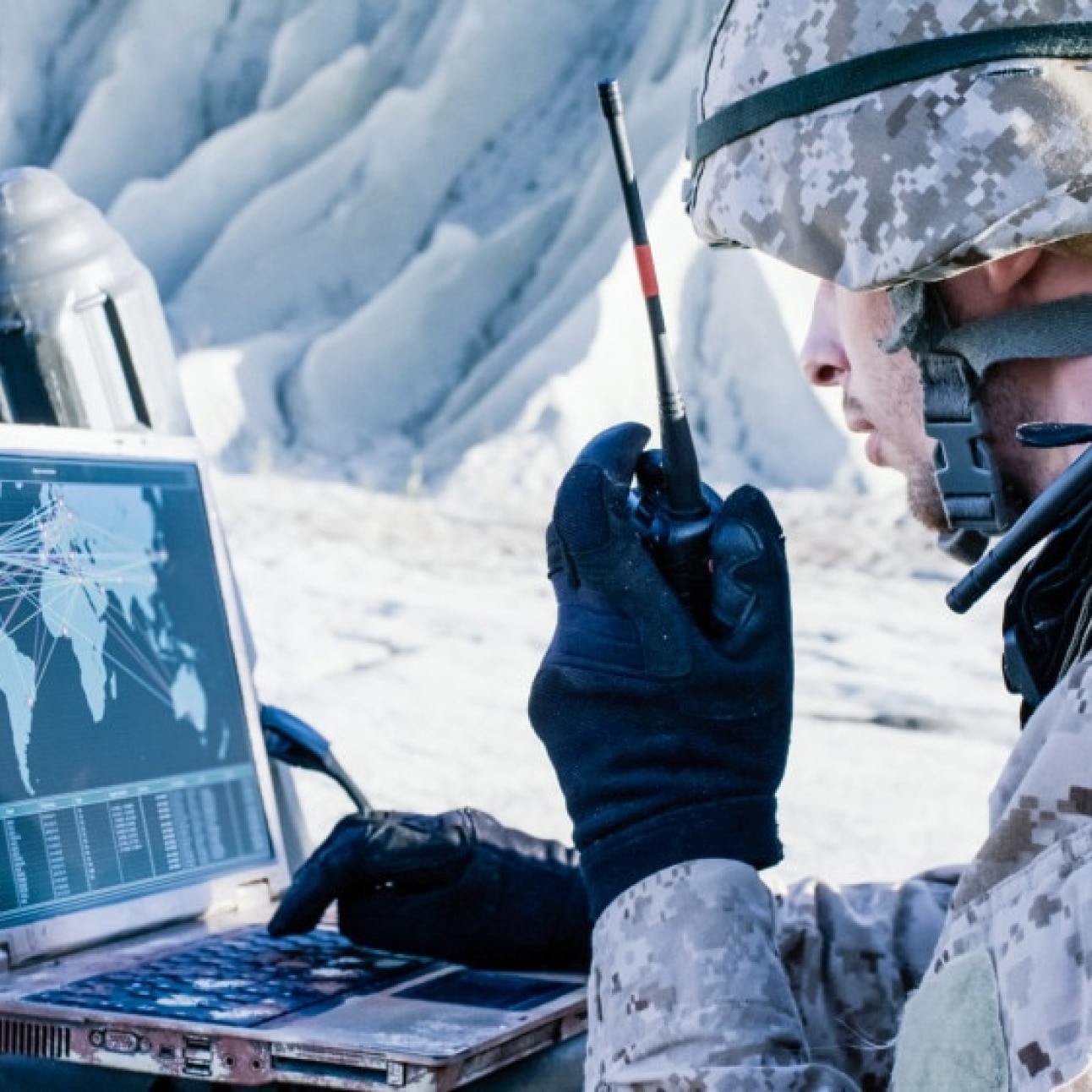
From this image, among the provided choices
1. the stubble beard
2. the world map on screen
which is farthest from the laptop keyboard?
the stubble beard

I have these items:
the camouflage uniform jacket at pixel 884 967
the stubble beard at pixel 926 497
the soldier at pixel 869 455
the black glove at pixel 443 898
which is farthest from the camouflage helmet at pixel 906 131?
the black glove at pixel 443 898

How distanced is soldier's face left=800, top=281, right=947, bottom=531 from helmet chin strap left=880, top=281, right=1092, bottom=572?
0.11ft

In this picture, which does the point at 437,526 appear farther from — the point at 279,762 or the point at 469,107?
the point at 279,762

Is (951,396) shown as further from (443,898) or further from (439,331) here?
(439,331)

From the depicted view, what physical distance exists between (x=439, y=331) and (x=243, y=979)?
8121 mm

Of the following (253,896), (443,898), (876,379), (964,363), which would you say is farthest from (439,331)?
(964,363)

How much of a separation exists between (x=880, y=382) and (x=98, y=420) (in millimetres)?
991

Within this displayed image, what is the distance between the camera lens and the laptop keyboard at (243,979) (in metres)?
1.30

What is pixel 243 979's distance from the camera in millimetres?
1393

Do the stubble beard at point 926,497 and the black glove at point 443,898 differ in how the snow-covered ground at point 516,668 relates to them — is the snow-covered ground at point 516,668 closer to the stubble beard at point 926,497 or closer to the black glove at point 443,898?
the black glove at point 443,898

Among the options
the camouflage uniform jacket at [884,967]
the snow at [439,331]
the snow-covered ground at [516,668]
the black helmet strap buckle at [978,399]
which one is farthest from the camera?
the snow at [439,331]

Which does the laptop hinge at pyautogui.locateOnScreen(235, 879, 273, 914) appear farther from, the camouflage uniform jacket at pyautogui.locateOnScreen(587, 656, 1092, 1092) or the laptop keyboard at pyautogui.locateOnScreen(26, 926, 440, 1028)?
the camouflage uniform jacket at pyautogui.locateOnScreen(587, 656, 1092, 1092)

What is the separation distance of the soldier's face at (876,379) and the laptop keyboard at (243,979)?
1.84ft

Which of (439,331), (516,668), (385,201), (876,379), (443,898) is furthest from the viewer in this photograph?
(385,201)
